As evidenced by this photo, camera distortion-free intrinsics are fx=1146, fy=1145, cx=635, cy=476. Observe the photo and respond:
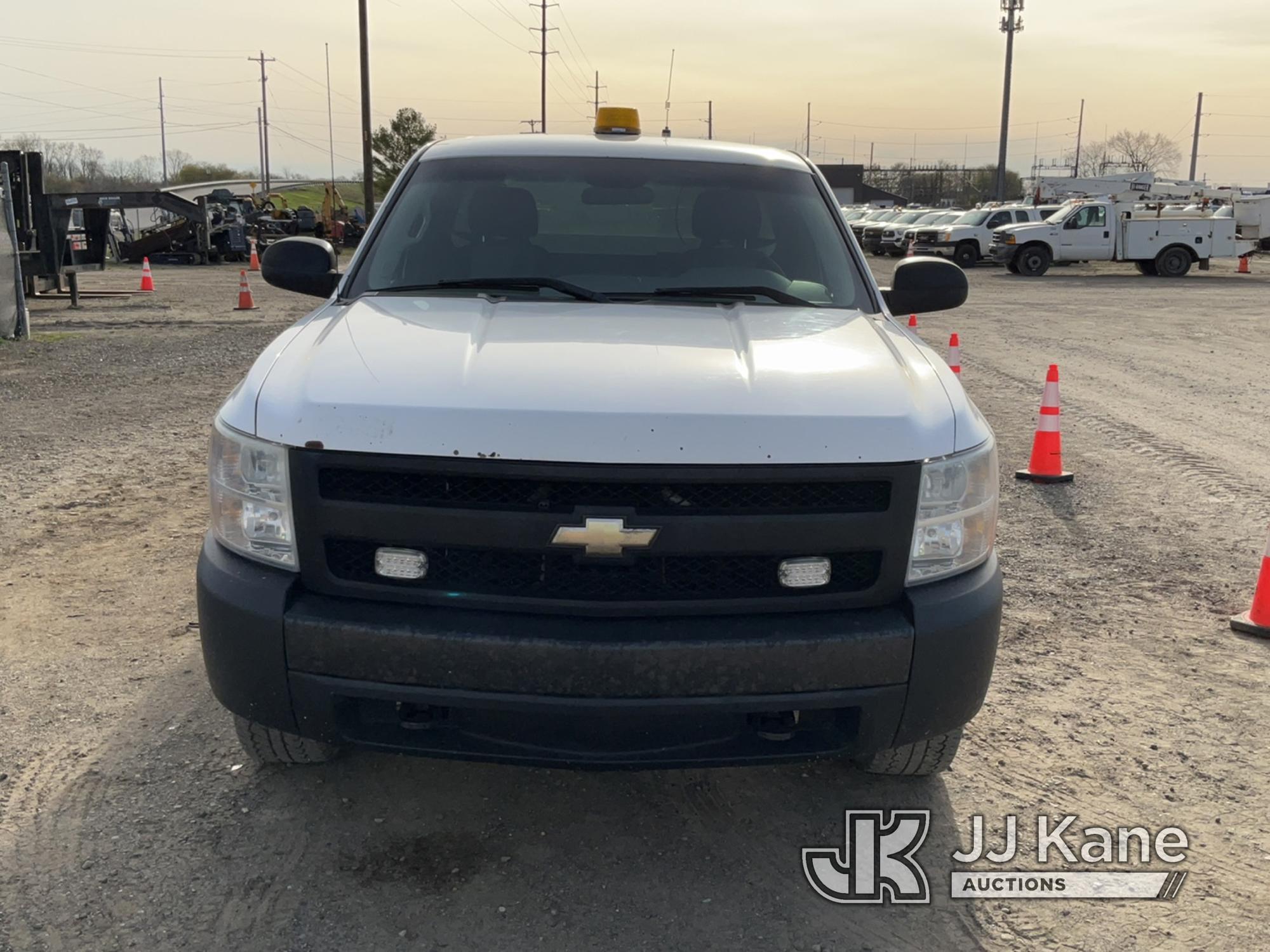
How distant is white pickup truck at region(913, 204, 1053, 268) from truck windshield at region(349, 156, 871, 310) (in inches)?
1203

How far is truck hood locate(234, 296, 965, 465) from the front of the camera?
2.59m

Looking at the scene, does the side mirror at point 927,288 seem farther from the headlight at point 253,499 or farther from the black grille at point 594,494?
the headlight at point 253,499

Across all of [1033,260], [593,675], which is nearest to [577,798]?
[593,675]

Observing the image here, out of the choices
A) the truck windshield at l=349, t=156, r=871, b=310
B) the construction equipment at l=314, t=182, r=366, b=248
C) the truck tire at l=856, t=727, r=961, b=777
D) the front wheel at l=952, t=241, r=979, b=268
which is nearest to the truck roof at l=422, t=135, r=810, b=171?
the truck windshield at l=349, t=156, r=871, b=310

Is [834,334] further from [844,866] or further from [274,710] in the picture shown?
[274,710]

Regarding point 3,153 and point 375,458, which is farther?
point 3,153

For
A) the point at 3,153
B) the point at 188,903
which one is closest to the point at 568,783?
the point at 188,903

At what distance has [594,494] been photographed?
2.62 metres

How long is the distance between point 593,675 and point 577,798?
→ 0.91 metres

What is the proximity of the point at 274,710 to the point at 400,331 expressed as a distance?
3.49 feet

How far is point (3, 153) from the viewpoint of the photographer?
17.7 m

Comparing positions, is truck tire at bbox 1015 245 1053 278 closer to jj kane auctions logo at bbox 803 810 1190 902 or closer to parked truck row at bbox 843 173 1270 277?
parked truck row at bbox 843 173 1270 277

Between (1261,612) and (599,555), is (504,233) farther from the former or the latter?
(1261,612)

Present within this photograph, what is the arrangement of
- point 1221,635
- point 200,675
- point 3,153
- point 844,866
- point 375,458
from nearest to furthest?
point 375,458, point 844,866, point 200,675, point 1221,635, point 3,153
